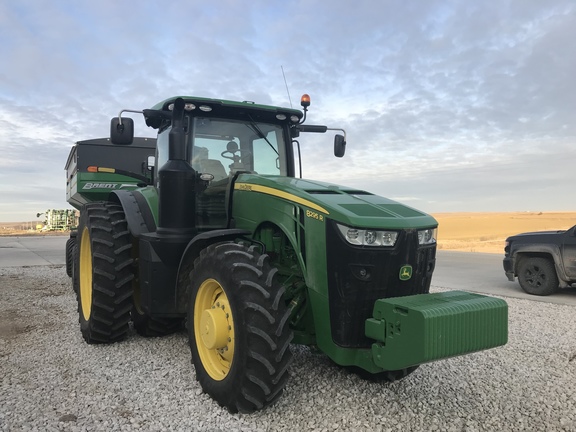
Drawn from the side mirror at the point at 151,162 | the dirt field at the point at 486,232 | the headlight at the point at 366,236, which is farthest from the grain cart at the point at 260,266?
the dirt field at the point at 486,232

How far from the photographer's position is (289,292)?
12.4 ft

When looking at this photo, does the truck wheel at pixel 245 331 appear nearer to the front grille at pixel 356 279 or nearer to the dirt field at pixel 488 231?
the front grille at pixel 356 279

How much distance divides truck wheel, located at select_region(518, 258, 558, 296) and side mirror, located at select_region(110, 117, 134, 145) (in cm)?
816

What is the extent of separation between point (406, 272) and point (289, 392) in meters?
1.34

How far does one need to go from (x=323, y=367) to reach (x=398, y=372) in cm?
78

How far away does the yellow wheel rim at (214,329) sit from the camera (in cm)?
354

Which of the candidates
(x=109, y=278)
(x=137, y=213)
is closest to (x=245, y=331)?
(x=109, y=278)

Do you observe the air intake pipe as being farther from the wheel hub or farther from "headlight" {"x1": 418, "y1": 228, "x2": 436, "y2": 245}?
"headlight" {"x1": 418, "y1": 228, "x2": 436, "y2": 245}

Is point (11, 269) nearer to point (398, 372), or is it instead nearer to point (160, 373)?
point (160, 373)

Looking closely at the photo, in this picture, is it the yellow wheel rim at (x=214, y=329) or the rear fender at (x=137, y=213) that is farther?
the rear fender at (x=137, y=213)

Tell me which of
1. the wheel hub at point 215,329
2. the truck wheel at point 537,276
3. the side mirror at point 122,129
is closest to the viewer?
the wheel hub at point 215,329

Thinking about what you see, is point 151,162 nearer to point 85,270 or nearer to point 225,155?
point 225,155

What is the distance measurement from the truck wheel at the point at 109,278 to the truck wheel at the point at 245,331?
5.11ft

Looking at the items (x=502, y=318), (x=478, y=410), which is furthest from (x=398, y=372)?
(x=502, y=318)
